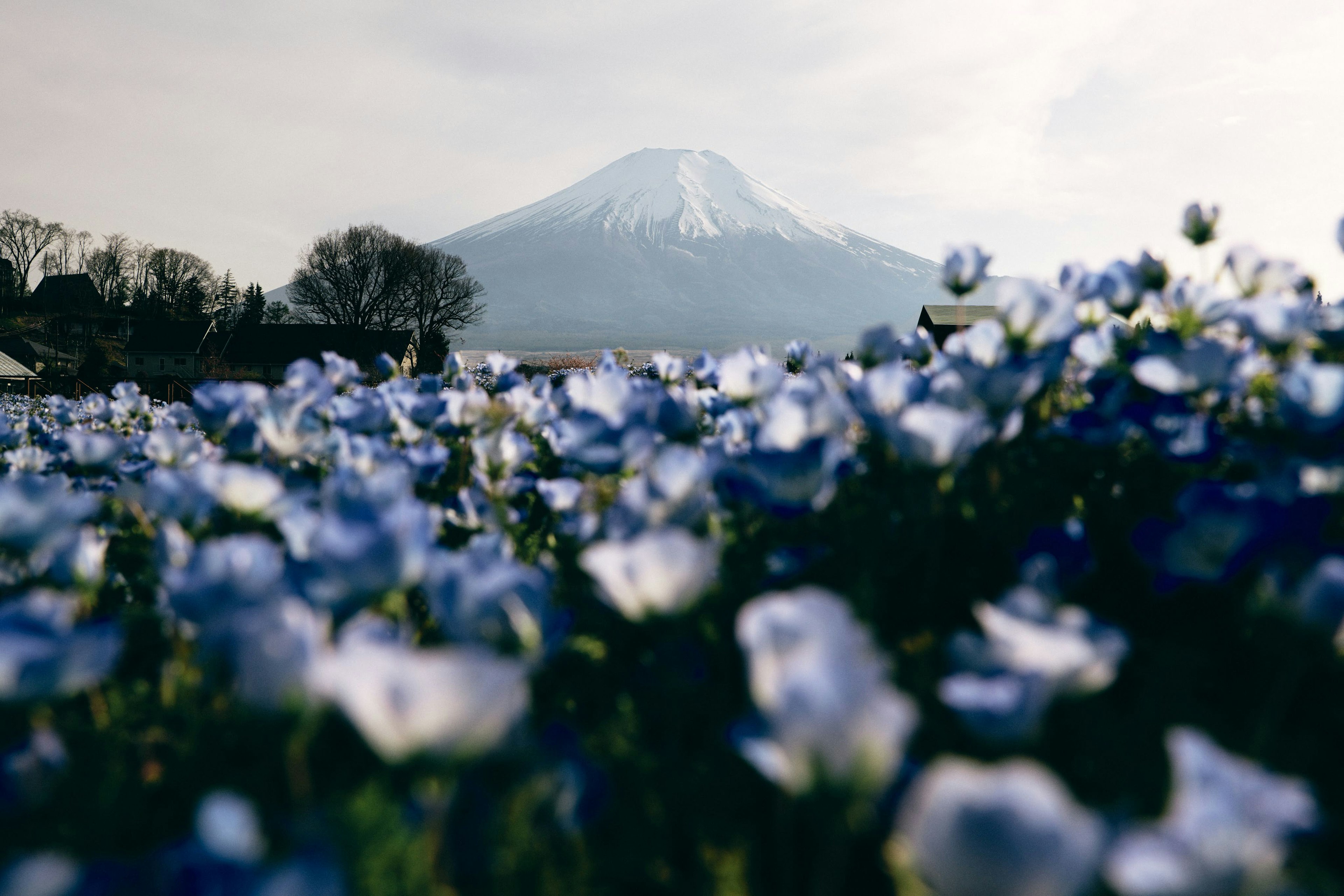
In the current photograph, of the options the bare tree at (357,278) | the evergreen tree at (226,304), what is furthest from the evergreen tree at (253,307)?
the bare tree at (357,278)

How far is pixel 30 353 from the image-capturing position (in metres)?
65.0

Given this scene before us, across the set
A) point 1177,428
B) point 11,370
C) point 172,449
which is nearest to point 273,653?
point 1177,428

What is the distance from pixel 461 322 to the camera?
58.9 metres

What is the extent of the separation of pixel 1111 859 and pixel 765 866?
0.40 meters

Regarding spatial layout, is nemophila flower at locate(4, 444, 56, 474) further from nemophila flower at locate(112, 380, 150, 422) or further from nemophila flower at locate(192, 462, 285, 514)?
nemophila flower at locate(192, 462, 285, 514)

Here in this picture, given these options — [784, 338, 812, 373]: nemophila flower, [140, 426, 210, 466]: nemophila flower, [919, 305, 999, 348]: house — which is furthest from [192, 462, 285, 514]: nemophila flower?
[919, 305, 999, 348]: house

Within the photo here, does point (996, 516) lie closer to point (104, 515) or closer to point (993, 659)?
point (993, 659)

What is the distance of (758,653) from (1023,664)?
31 centimetres

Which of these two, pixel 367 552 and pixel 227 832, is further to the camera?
pixel 367 552

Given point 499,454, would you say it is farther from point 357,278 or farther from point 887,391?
point 357,278

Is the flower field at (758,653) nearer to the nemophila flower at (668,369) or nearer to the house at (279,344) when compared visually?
the nemophila flower at (668,369)

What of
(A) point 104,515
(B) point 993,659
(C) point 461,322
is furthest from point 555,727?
(C) point 461,322

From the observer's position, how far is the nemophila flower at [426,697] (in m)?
0.68

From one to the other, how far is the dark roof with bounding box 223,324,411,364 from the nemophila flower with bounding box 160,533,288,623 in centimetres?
5123
